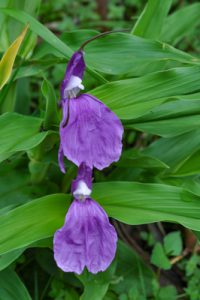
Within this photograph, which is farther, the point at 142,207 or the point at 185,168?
the point at 185,168

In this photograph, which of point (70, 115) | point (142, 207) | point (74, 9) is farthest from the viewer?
point (74, 9)

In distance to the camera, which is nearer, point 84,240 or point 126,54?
point 84,240

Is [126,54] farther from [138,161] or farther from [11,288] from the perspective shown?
[11,288]

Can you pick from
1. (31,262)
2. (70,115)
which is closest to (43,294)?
(31,262)

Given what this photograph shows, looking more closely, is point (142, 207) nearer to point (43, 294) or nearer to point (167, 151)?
point (167, 151)

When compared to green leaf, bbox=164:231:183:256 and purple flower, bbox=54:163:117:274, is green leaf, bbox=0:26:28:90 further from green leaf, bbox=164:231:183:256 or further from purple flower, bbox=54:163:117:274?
green leaf, bbox=164:231:183:256

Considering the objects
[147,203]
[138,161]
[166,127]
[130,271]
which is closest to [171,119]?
[166,127]

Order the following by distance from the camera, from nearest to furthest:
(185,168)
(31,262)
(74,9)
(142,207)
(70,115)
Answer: (70,115)
(142,207)
(185,168)
(31,262)
(74,9)
